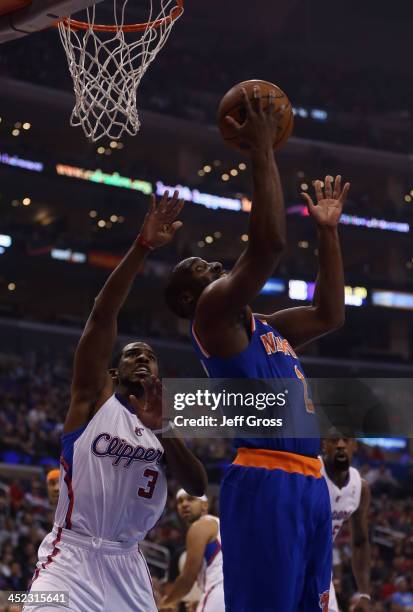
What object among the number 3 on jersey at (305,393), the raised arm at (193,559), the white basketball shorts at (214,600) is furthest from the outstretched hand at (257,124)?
the raised arm at (193,559)

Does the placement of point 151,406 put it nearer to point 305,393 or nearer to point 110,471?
point 110,471

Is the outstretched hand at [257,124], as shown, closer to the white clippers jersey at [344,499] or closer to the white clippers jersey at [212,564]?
the white clippers jersey at [344,499]

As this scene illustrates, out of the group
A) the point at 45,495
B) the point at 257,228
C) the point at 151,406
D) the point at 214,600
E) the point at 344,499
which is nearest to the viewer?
the point at 257,228

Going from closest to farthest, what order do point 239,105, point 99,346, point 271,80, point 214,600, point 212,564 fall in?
point 239,105, point 99,346, point 214,600, point 212,564, point 271,80

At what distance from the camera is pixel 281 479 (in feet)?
11.6

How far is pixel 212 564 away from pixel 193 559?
0.14 m

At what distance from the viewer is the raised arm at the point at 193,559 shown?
6.60 m

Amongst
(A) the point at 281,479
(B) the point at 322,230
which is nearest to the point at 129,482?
(A) the point at 281,479

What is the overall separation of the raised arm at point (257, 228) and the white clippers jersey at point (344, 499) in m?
3.45

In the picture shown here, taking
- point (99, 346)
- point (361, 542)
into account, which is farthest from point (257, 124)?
point (361, 542)

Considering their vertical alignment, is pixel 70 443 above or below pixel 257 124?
below

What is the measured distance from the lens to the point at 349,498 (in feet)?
21.7

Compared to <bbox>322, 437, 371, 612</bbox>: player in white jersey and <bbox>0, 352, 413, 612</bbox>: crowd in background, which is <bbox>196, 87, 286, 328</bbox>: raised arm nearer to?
<bbox>322, 437, 371, 612</bbox>: player in white jersey

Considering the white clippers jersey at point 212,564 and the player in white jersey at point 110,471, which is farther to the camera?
the white clippers jersey at point 212,564
